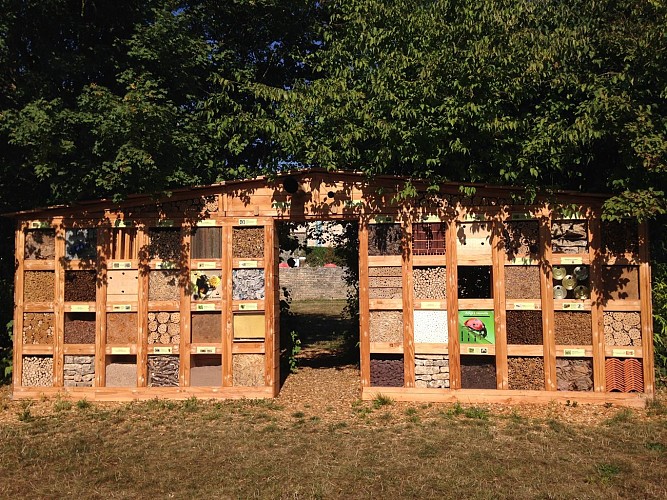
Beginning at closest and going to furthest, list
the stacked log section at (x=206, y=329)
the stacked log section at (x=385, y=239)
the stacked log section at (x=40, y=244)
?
the stacked log section at (x=385, y=239) → the stacked log section at (x=206, y=329) → the stacked log section at (x=40, y=244)

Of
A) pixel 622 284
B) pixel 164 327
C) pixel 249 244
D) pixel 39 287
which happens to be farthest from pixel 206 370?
pixel 622 284

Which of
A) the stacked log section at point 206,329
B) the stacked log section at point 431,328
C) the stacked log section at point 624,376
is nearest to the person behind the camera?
the stacked log section at point 624,376

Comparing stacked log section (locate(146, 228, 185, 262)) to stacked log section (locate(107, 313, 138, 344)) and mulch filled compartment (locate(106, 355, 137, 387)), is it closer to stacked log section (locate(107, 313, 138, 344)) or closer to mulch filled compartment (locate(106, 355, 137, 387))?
stacked log section (locate(107, 313, 138, 344))

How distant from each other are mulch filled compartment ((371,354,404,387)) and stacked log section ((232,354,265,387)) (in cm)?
177

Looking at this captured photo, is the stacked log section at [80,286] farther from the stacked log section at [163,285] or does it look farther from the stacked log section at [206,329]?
the stacked log section at [206,329]

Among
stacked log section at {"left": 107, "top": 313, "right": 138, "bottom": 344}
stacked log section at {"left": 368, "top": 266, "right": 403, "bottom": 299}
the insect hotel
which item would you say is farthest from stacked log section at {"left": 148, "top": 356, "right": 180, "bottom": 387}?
stacked log section at {"left": 368, "top": 266, "right": 403, "bottom": 299}

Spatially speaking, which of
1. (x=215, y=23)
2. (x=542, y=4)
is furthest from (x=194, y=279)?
(x=542, y=4)

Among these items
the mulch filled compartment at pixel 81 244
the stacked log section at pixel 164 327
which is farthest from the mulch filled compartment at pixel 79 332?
the mulch filled compartment at pixel 81 244

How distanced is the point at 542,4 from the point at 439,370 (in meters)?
6.29

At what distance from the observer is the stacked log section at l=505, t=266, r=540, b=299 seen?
7914 millimetres

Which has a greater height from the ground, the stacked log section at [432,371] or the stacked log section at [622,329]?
the stacked log section at [622,329]

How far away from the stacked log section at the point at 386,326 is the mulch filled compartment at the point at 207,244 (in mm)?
2691

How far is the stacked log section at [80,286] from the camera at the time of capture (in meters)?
8.49

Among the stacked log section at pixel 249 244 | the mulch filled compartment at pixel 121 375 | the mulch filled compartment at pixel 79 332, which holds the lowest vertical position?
the mulch filled compartment at pixel 121 375
